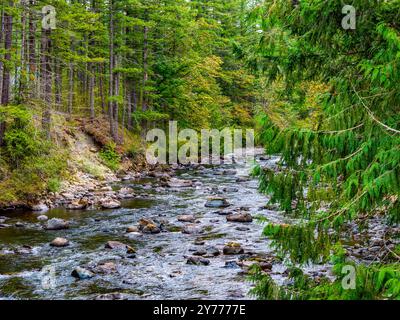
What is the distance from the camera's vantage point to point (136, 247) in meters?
13.2

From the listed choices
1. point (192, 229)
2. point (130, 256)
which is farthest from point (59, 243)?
point (192, 229)

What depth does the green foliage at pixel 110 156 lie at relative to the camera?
27156mm

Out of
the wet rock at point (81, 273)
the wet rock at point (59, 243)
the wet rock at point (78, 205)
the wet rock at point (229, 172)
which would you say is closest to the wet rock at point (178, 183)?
the wet rock at point (229, 172)

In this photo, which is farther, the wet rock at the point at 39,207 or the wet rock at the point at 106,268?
the wet rock at the point at 39,207

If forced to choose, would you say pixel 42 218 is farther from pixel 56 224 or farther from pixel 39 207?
pixel 39 207

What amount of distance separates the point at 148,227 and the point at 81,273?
4576mm

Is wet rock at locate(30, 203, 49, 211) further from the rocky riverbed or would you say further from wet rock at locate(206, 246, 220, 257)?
wet rock at locate(206, 246, 220, 257)

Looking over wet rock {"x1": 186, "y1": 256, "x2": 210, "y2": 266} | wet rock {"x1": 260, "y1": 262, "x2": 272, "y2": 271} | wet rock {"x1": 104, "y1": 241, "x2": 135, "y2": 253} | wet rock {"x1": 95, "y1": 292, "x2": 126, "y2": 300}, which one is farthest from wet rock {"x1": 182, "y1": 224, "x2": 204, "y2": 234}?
wet rock {"x1": 95, "y1": 292, "x2": 126, "y2": 300}

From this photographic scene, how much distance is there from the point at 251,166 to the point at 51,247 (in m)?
8.70

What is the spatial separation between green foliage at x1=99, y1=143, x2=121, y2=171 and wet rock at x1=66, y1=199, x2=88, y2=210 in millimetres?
8332

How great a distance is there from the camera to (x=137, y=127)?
3350 centimetres

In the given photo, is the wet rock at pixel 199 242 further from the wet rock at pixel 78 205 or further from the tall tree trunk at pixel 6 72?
the tall tree trunk at pixel 6 72

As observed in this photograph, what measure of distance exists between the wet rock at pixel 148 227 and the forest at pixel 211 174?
0.22 feet

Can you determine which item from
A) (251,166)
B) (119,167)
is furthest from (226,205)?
(251,166)
